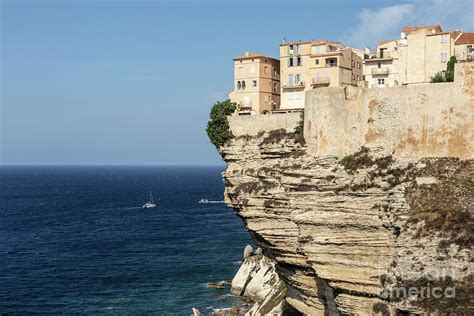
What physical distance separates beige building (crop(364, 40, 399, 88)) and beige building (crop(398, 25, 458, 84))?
6321mm

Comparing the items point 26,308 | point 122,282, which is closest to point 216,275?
point 122,282

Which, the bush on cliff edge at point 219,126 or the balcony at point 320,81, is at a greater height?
the balcony at point 320,81

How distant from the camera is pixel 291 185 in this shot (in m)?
35.1

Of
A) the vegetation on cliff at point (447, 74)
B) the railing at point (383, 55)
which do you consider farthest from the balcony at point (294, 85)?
the vegetation on cliff at point (447, 74)

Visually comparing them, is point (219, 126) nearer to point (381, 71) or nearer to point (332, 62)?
point (332, 62)

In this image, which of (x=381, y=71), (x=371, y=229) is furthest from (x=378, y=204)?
(x=381, y=71)

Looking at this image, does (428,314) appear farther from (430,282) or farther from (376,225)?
(376,225)

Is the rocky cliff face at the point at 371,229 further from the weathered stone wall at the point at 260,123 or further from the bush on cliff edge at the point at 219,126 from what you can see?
the bush on cliff edge at the point at 219,126

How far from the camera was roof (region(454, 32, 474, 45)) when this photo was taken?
51969 millimetres

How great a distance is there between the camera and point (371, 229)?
30516 millimetres

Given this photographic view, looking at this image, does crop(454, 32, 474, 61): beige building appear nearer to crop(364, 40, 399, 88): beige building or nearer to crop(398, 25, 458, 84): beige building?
crop(398, 25, 458, 84): beige building

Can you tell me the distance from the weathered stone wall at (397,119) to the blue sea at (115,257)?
2453 cm

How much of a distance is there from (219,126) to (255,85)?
37.6ft

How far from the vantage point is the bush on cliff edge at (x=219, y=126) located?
4547 cm
